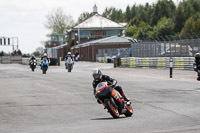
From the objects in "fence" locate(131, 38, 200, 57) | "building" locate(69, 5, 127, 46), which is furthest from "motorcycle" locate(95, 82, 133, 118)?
"building" locate(69, 5, 127, 46)

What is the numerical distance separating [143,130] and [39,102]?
667cm

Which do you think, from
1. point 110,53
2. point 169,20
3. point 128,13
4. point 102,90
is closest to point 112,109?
point 102,90

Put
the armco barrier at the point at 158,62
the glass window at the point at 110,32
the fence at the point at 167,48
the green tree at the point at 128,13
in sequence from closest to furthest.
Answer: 1. the fence at the point at 167,48
2. the armco barrier at the point at 158,62
3. the glass window at the point at 110,32
4. the green tree at the point at 128,13

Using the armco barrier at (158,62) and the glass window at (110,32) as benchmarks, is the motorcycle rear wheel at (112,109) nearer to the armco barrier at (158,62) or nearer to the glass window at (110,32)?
the armco barrier at (158,62)

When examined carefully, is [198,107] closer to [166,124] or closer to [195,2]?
[166,124]

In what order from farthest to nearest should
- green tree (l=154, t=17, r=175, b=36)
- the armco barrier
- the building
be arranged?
green tree (l=154, t=17, r=175, b=36) → the building → the armco barrier

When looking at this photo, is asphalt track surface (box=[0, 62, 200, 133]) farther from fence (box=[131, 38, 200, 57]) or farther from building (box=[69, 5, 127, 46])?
building (box=[69, 5, 127, 46])

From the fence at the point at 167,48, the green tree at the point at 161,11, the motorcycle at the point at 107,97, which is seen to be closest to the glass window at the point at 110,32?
the green tree at the point at 161,11

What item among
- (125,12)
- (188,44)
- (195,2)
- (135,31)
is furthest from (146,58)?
(125,12)

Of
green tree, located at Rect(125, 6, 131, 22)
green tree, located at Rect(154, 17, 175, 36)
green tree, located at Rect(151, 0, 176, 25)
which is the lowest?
green tree, located at Rect(154, 17, 175, 36)

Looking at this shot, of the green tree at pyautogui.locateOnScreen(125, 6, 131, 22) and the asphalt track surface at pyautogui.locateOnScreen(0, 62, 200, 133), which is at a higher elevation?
the green tree at pyautogui.locateOnScreen(125, 6, 131, 22)

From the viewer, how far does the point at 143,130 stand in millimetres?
8008

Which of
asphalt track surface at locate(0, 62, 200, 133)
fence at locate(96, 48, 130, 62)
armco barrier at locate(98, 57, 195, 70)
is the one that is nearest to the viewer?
asphalt track surface at locate(0, 62, 200, 133)

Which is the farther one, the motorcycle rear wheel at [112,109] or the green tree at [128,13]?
the green tree at [128,13]
